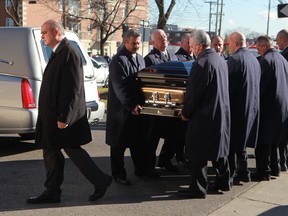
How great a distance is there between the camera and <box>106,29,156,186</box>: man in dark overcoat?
18.2ft

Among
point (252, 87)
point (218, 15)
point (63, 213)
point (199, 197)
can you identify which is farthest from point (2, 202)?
point (218, 15)

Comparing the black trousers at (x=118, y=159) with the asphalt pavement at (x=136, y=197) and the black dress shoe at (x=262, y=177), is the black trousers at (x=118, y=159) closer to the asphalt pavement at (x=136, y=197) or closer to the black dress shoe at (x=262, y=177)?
the asphalt pavement at (x=136, y=197)

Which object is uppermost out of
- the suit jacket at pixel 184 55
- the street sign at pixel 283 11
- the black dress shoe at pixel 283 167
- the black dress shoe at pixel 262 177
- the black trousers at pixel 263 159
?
the street sign at pixel 283 11

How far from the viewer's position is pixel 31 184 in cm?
580

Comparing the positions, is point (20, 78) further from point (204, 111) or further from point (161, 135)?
point (204, 111)

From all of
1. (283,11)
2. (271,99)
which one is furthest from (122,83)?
(283,11)

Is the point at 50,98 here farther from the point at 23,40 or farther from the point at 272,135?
the point at 272,135

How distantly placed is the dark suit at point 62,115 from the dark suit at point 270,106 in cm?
236

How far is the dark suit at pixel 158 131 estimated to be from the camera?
20.1 feet

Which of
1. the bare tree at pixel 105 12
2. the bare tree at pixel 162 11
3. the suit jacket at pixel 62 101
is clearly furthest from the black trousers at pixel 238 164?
the bare tree at pixel 105 12

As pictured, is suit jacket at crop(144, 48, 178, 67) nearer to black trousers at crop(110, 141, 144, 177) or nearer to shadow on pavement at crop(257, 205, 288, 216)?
black trousers at crop(110, 141, 144, 177)

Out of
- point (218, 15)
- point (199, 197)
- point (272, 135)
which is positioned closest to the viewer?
point (199, 197)

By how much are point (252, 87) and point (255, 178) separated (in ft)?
4.31

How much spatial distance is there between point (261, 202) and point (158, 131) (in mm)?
1656
